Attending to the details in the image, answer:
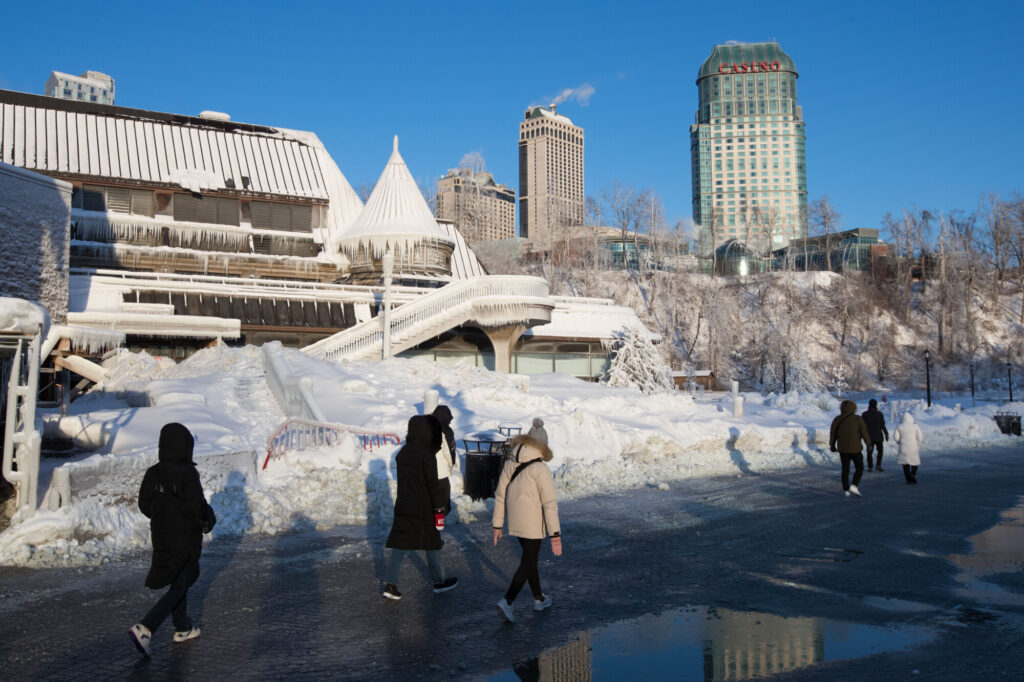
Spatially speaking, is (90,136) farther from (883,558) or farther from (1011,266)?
(1011,266)

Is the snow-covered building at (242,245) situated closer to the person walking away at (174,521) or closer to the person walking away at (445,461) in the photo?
the person walking away at (445,461)

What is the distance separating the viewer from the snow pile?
34.0 ft

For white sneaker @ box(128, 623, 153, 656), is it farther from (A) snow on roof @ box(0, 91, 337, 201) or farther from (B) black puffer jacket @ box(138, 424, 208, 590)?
(A) snow on roof @ box(0, 91, 337, 201)

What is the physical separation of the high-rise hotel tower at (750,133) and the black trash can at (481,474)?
17189 centimetres

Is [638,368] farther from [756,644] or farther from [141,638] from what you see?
[141,638]

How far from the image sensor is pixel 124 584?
7973 millimetres

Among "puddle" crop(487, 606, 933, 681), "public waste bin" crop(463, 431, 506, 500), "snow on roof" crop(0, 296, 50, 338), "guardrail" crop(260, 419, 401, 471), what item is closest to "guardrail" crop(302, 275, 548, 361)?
"guardrail" crop(260, 419, 401, 471)

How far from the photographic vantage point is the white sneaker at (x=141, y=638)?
226 inches

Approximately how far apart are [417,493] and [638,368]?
29556mm

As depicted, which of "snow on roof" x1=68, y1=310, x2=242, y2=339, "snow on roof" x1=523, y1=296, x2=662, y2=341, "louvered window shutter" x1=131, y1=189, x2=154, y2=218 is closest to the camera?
"snow on roof" x1=68, y1=310, x2=242, y2=339

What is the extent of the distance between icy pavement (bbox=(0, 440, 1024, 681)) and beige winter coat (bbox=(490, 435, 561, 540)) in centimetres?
73

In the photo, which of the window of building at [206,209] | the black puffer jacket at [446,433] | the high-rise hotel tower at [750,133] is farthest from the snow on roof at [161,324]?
the high-rise hotel tower at [750,133]

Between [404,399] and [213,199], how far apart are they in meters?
22.9

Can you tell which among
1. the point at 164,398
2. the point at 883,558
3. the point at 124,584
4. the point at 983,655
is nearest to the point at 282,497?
the point at 124,584
